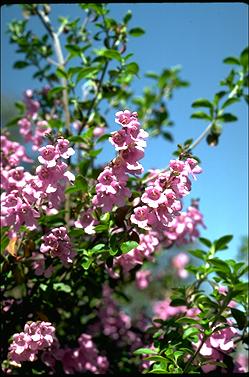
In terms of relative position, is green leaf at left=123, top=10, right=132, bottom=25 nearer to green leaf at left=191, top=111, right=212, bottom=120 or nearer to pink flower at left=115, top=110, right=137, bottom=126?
green leaf at left=191, top=111, right=212, bottom=120

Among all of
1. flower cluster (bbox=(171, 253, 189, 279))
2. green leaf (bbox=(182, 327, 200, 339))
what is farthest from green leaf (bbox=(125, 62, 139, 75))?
flower cluster (bbox=(171, 253, 189, 279))

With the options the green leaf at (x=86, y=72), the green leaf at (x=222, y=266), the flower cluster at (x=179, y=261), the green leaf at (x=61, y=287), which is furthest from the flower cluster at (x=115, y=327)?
the flower cluster at (x=179, y=261)

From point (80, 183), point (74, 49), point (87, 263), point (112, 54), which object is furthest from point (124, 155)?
point (74, 49)

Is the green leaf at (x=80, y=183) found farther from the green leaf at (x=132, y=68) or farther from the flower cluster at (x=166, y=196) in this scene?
the green leaf at (x=132, y=68)

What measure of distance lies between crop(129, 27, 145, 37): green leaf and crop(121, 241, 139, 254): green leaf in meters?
1.18

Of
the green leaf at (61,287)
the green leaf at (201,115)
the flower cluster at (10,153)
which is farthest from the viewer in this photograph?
the green leaf at (201,115)

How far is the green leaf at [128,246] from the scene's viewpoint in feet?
4.29

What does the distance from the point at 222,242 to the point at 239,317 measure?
1.39 feet

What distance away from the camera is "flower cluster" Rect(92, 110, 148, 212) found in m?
1.26

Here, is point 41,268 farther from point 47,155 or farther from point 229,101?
point 229,101

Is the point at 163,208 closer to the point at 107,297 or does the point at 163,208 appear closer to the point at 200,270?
the point at 200,270

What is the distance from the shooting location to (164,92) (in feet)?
10.6

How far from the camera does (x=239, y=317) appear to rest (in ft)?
5.17

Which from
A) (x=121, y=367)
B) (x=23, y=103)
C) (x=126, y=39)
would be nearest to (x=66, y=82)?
(x=126, y=39)
